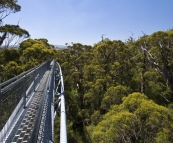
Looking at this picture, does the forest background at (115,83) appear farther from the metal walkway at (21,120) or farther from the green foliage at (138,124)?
the metal walkway at (21,120)

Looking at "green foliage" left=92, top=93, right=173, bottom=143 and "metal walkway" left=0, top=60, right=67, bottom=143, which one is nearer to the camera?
"metal walkway" left=0, top=60, right=67, bottom=143

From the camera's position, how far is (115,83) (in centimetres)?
1695

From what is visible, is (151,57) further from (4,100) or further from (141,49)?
(4,100)

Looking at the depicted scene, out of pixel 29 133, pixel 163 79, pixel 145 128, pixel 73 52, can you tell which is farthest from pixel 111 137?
pixel 73 52

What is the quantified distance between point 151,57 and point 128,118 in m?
9.83

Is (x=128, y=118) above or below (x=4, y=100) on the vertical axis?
below

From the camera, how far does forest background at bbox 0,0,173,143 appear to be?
26.7 feet

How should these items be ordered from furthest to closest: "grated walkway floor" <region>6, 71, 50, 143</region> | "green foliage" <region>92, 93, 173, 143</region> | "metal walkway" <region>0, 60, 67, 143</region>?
1. "green foliage" <region>92, 93, 173, 143</region>
2. "grated walkway floor" <region>6, 71, 50, 143</region>
3. "metal walkway" <region>0, 60, 67, 143</region>

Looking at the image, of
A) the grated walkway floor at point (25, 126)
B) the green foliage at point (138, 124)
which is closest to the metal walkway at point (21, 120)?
the grated walkway floor at point (25, 126)

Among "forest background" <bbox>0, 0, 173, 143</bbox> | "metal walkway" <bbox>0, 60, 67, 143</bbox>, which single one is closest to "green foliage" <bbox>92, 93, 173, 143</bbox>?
"forest background" <bbox>0, 0, 173, 143</bbox>

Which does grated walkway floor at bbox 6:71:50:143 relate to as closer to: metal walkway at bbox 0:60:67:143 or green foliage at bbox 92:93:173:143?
metal walkway at bbox 0:60:67:143

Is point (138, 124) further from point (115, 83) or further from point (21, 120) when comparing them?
point (115, 83)

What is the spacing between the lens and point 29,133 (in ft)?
10.4

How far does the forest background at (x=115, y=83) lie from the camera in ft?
26.7
